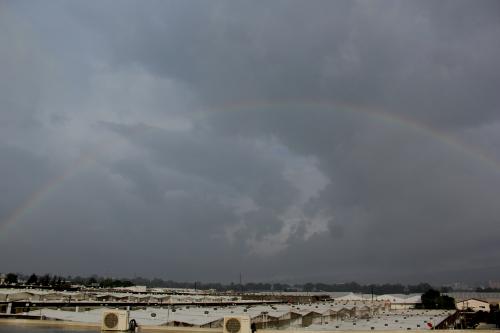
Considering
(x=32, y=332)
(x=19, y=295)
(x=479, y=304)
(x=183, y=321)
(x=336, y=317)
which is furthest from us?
(x=479, y=304)

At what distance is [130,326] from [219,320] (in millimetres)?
10762

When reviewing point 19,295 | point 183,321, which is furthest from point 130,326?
point 19,295

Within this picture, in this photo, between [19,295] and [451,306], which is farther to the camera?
[451,306]

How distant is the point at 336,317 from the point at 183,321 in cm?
3881

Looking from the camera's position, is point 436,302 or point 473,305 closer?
point 473,305

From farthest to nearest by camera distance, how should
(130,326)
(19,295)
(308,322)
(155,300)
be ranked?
1. (155,300)
2. (19,295)
3. (308,322)
4. (130,326)

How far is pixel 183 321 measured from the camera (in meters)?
54.5

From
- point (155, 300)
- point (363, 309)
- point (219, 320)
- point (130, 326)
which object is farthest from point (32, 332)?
point (363, 309)

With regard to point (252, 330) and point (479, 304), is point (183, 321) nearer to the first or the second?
point (252, 330)

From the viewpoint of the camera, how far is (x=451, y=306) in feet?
488

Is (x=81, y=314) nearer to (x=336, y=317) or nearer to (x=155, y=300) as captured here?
(x=336, y=317)

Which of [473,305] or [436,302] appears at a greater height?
[436,302]

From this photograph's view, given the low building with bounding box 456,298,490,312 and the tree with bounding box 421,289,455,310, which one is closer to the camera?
the low building with bounding box 456,298,490,312

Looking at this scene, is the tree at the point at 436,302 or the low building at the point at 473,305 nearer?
the low building at the point at 473,305
